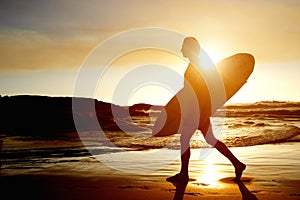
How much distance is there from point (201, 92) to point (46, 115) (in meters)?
15.4

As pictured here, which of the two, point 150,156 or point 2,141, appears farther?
point 2,141

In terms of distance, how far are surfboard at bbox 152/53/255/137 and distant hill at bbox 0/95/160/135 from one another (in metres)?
9.96

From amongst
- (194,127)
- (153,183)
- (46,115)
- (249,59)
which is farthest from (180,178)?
(46,115)

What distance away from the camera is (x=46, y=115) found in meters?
20.8

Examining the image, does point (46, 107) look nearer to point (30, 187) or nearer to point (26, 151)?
point (26, 151)

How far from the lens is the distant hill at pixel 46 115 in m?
17.2

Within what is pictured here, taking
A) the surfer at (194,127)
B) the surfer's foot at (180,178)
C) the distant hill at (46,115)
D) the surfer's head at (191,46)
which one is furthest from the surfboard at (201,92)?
the distant hill at (46,115)

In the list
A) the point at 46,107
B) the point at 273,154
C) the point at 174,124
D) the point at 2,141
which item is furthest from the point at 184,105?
the point at 46,107

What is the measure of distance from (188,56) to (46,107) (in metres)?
17.5

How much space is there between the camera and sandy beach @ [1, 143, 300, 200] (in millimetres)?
4969

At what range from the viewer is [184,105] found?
6473 millimetres

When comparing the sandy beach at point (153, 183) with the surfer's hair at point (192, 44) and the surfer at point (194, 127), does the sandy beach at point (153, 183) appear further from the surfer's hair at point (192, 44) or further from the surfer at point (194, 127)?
the surfer's hair at point (192, 44)

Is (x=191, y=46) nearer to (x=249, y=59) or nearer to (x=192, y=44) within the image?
(x=192, y=44)

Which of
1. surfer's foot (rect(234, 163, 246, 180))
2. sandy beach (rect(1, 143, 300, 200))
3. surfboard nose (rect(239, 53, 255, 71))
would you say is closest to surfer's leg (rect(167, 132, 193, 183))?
sandy beach (rect(1, 143, 300, 200))
